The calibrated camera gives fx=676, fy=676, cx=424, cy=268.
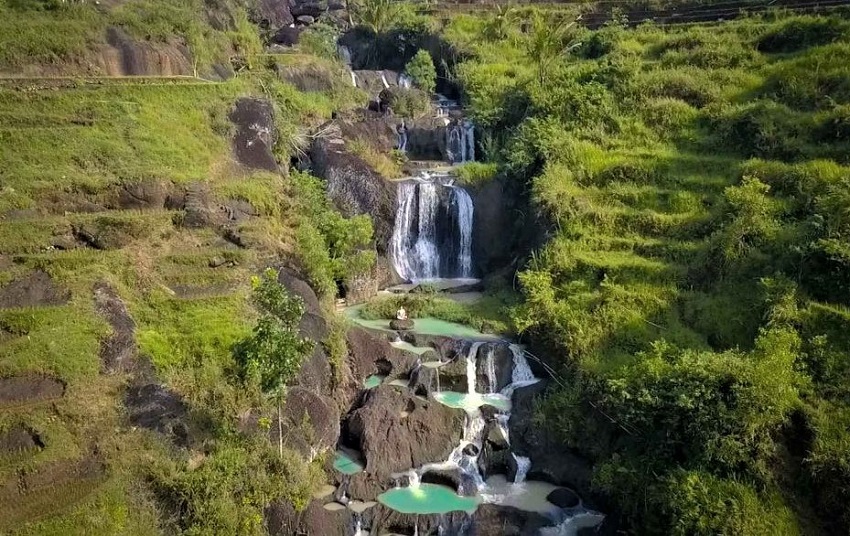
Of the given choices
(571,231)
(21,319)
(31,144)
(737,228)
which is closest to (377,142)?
(571,231)

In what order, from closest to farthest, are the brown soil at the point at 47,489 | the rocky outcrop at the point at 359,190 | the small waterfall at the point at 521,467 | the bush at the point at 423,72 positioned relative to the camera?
the brown soil at the point at 47,489 → the small waterfall at the point at 521,467 → the rocky outcrop at the point at 359,190 → the bush at the point at 423,72

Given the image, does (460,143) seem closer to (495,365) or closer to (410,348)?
(410,348)

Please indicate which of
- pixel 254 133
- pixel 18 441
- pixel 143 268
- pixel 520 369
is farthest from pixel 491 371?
pixel 254 133

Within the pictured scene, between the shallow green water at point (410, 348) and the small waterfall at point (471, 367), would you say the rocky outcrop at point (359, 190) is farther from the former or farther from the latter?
the small waterfall at point (471, 367)

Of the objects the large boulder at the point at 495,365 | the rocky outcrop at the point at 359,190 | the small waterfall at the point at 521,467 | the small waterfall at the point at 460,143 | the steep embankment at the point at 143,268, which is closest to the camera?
the steep embankment at the point at 143,268

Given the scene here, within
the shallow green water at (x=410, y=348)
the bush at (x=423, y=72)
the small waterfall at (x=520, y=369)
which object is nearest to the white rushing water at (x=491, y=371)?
the small waterfall at (x=520, y=369)

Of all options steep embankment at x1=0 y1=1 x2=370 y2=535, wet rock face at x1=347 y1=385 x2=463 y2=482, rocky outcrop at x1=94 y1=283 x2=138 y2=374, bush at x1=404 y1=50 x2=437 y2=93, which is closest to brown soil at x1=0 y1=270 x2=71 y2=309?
steep embankment at x1=0 y1=1 x2=370 y2=535

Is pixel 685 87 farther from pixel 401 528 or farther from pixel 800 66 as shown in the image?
pixel 401 528
